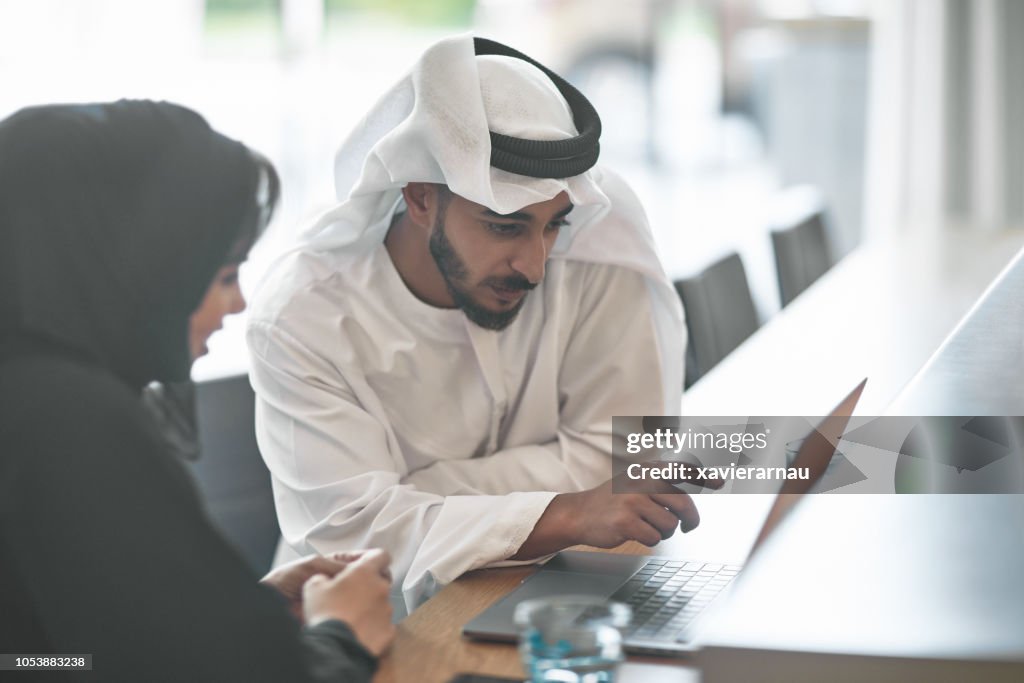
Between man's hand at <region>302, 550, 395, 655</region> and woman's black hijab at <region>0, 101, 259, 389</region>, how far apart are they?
0.22m

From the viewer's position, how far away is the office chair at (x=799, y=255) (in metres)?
3.10

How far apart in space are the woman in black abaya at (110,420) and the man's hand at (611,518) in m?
0.33

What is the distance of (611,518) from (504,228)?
1.40ft

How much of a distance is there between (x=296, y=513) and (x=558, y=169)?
0.51 m

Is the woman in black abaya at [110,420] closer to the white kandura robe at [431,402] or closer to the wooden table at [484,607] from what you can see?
the wooden table at [484,607]

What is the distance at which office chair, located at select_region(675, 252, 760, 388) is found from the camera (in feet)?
6.98

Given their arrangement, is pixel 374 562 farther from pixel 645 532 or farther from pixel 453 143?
pixel 453 143

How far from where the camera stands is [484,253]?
1449mm

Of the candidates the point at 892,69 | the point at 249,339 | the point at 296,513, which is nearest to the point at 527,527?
the point at 296,513

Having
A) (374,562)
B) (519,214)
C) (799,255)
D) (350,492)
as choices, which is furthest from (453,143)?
(799,255)

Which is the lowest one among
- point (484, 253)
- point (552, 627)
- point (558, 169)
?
point (552, 627)

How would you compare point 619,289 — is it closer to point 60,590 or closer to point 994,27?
point 60,590

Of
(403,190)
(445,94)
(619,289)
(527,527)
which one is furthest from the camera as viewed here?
(619,289)

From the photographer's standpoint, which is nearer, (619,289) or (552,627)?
(552,627)
